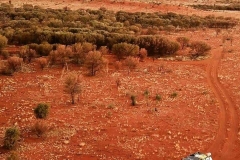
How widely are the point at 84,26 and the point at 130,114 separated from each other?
21075 mm

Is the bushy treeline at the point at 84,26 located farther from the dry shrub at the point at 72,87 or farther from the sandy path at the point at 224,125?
the dry shrub at the point at 72,87

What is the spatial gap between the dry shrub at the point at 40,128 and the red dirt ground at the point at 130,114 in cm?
24

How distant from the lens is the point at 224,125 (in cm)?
1669

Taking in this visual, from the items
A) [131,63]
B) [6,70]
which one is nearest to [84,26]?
[131,63]

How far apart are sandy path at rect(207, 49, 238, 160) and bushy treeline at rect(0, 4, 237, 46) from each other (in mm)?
10668

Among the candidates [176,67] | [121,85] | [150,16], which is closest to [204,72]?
[176,67]

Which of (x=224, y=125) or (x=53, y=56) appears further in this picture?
(x=53, y=56)

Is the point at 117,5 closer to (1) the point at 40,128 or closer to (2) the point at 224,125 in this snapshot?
(2) the point at 224,125

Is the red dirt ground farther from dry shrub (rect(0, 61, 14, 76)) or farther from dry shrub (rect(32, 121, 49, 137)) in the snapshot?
dry shrub (rect(0, 61, 14, 76))

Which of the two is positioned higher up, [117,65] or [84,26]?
[84,26]

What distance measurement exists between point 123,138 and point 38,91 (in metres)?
7.82

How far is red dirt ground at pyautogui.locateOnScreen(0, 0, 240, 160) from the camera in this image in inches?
563

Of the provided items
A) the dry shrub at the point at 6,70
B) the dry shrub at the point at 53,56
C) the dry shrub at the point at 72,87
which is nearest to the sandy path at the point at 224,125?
the dry shrub at the point at 72,87

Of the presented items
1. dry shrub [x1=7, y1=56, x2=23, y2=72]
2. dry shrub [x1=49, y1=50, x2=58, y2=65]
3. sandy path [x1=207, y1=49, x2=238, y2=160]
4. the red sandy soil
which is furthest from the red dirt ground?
the red sandy soil
